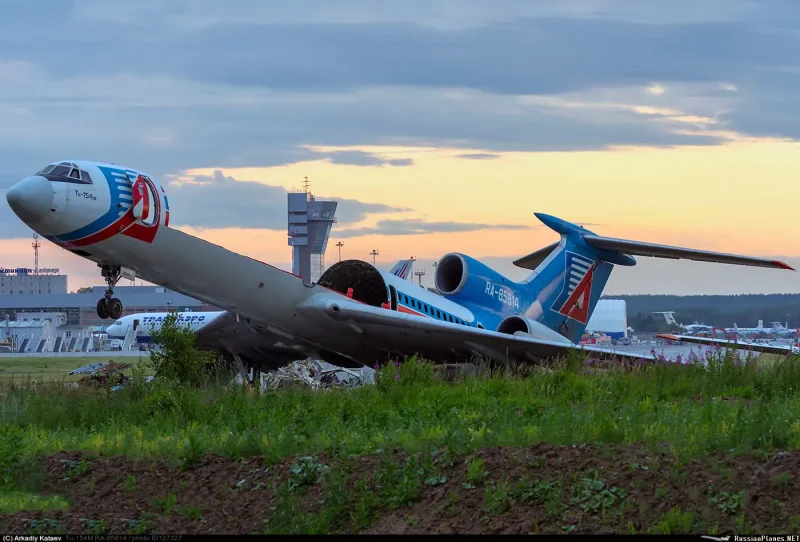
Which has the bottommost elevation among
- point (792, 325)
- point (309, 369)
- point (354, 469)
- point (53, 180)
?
point (792, 325)

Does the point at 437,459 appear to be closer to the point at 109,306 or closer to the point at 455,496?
the point at 455,496

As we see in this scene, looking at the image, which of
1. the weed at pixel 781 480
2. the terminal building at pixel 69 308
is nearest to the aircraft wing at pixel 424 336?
the weed at pixel 781 480

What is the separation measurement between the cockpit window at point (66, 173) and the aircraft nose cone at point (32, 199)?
22 cm

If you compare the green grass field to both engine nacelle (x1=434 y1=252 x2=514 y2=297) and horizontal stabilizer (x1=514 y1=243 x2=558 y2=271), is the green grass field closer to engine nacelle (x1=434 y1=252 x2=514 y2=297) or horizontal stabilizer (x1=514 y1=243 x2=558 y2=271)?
engine nacelle (x1=434 y1=252 x2=514 y2=297)

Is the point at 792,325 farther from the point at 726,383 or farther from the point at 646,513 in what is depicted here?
the point at 646,513

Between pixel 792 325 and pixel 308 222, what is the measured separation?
51837mm

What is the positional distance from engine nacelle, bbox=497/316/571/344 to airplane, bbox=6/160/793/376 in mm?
36

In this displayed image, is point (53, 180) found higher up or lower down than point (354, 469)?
higher up

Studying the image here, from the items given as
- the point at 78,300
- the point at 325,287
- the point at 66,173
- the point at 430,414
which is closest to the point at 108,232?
the point at 66,173

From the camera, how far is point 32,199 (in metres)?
18.3

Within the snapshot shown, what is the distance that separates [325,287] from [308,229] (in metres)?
81.4

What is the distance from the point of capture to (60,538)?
8070 millimetres

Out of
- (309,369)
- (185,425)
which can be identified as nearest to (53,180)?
(185,425)

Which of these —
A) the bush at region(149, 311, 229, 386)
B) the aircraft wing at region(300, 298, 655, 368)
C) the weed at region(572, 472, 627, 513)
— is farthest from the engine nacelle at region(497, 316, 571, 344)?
the weed at region(572, 472, 627, 513)
